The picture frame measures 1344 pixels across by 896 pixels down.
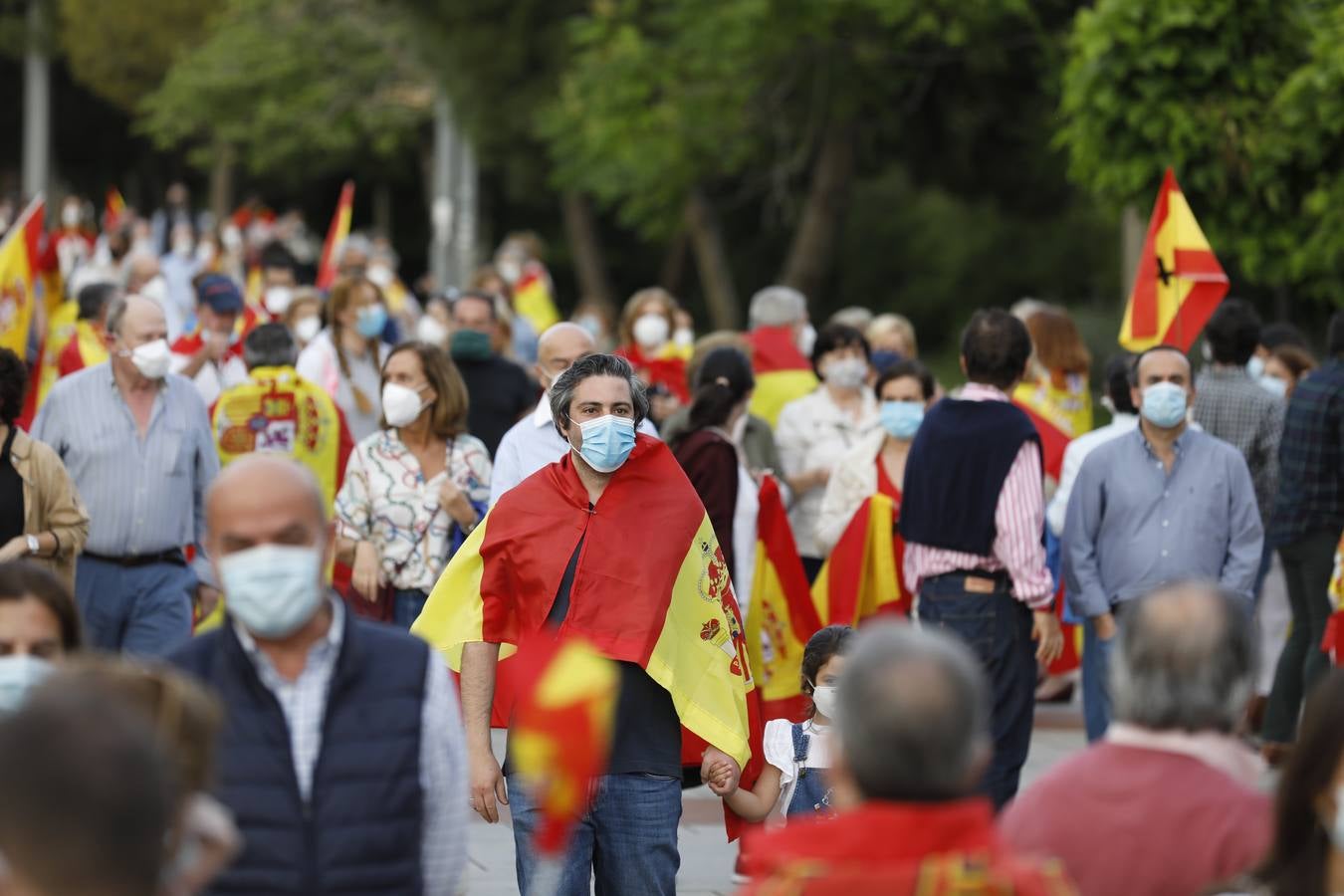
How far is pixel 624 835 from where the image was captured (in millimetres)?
5848

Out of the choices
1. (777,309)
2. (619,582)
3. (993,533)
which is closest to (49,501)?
(619,582)

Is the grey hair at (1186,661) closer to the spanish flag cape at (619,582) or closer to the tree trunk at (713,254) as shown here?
the spanish flag cape at (619,582)

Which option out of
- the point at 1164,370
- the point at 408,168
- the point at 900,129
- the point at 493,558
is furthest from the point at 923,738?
the point at 408,168

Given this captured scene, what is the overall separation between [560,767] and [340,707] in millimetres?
826

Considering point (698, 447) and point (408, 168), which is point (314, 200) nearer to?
point (408, 168)

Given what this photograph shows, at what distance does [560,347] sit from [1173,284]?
3.23 meters

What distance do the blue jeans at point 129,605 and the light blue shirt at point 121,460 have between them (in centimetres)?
8

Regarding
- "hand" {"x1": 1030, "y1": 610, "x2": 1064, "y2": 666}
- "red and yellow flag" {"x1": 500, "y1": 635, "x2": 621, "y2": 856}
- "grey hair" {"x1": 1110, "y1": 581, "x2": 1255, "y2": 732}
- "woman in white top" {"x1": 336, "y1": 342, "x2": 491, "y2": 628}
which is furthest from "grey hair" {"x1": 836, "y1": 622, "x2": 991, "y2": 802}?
"woman in white top" {"x1": 336, "y1": 342, "x2": 491, "y2": 628}

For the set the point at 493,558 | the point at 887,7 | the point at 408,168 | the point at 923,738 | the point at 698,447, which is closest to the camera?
the point at 923,738

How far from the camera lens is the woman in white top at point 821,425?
10555mm

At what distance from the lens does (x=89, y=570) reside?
8273 mm

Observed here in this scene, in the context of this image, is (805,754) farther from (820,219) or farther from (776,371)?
(820,219)

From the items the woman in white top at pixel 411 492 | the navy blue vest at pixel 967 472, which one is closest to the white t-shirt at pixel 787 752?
the navy blue vest at pixel 967 472

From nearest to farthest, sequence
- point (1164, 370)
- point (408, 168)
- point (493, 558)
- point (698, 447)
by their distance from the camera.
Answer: point (493, 558) < point (1164, 370) < point (698, 447) < point (408, 168)
